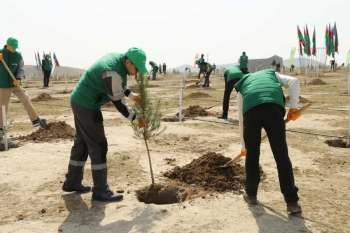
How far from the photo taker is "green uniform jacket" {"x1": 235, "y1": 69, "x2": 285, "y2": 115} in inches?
151

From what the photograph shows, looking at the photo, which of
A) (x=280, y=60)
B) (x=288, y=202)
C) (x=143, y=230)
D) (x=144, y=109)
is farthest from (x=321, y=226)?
(x=280, y=60)

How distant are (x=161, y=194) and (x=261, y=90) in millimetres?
1823

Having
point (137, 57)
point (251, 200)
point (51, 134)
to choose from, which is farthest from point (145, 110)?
point (51, 134)

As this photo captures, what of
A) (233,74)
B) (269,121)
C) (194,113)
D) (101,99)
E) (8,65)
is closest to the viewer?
(269,121)

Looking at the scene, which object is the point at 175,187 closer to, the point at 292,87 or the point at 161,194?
the point at 161,194

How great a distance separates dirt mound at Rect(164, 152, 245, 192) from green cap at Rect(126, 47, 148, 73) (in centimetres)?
169

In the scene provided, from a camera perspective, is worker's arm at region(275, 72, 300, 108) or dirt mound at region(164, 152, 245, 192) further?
dirt mound at region(164, 152, 245, 192)

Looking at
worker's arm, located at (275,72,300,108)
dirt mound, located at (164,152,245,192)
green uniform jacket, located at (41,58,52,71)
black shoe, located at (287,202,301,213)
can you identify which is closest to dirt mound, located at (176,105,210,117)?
dirt mound, located at (164,152,245,192)

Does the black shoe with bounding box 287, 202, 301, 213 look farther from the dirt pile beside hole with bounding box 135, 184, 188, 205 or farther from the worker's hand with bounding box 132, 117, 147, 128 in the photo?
the worker's hand with bounding box 132, 117, 147, 128

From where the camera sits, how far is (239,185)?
477 centimetres

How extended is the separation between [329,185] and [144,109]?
259cm

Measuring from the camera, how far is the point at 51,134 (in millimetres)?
7781

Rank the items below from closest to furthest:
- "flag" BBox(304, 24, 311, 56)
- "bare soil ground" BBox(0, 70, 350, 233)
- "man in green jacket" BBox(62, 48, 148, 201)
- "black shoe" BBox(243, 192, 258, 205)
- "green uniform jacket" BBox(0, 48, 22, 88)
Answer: "bare soil ground" BBox(0, 70, 350, 233)
"man in green jacket" BBox(62, 48, 148, 201)
"black shoe" BBox(243, 192, 258, 205)
"green uniform jacket" BBox(0, 48, 22, 88)
"flag" BBox(304, 24, 311, 56)

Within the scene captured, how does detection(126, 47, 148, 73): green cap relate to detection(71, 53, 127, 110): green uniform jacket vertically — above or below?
above
